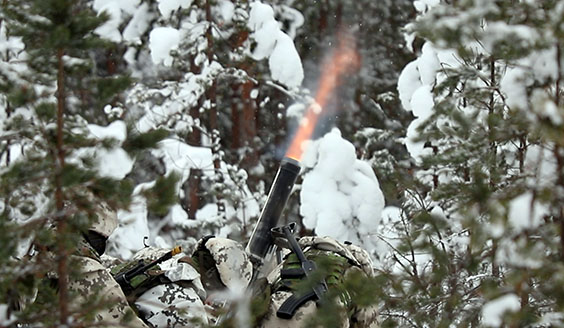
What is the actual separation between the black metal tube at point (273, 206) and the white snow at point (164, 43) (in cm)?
700

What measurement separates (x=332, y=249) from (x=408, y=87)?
7.34m

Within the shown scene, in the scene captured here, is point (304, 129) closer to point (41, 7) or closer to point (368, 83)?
point (41, 7)

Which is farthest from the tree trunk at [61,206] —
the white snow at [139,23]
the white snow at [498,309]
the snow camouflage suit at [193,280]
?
the white snow at [139,23]

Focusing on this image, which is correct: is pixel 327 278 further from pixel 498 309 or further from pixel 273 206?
pixel 498 309

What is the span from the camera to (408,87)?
1141 centimetres

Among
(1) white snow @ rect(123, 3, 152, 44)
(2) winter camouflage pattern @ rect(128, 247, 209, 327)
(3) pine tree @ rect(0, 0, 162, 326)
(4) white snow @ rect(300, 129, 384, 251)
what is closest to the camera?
(3) pine tree @ rect(0, 0, 162, 326)

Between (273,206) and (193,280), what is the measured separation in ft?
2.38

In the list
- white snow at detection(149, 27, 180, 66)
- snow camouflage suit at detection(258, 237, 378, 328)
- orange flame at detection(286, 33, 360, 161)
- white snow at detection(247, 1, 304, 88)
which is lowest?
snow camouflage suit at detection(258, 237, 378, 328)

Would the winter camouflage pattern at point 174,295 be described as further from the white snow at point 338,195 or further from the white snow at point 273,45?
the white snow at point 273,45

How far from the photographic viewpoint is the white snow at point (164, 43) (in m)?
11.3

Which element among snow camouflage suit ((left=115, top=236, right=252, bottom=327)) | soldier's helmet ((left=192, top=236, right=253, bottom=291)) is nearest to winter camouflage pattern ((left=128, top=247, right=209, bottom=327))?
snow camouflage suit ((left=115, top=236, right=252, bottom=327))

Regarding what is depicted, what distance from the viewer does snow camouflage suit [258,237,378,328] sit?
4062 mm

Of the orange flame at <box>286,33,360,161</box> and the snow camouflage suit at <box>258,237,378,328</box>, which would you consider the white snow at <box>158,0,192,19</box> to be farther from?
the snow camouflage suit at <box>258,237,378,328</box>

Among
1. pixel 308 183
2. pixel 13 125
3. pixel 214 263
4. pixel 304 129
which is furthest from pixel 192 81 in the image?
pixel 13 125
